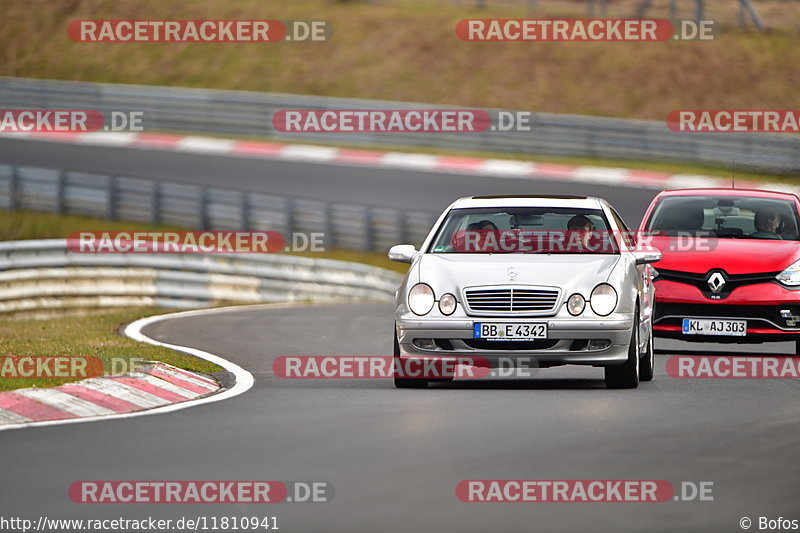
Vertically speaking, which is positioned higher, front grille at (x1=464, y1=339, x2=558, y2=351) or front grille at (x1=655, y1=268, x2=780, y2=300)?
front grille at (x1=655, y1=268, x2=780, y2=300)

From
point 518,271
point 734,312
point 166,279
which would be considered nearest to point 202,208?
point 166,279

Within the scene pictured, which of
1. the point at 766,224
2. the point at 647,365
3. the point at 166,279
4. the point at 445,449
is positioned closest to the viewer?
the point at 445,449

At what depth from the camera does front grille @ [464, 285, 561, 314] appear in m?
11.3

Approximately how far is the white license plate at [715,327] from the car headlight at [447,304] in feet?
12.2

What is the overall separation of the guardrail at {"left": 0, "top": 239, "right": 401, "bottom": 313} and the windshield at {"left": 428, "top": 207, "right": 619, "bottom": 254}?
31.1 ft

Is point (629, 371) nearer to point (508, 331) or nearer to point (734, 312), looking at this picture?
point (508, 331)

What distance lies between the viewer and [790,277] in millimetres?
14234

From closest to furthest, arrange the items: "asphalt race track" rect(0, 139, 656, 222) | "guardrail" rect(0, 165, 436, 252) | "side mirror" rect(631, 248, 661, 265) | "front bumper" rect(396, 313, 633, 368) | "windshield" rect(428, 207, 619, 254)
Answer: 1. "front bumper" rect(396, 313, 633, 368)
2. "windshield" rect(428, 207, 619, 254)
3. "side mirror" rect(631, 248, 661, 265)
4. "guardrail" rect(0, 165, 436, 252)
5. "asphalt race track" rect(0, 139, 656, 222)

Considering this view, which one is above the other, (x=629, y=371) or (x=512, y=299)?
(x=512, y=299)

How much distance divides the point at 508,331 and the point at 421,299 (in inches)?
27.0

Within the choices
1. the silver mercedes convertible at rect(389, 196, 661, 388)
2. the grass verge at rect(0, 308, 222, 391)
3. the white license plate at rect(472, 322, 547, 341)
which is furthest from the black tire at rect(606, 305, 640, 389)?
the grass verge at rect(0, 308, 222, 391)

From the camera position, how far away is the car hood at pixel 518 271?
11336 millimetres

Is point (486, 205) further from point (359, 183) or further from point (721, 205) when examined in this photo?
point (359, 183)

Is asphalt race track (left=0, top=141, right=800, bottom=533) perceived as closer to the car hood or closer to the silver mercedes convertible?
the silver mercedes convertible
